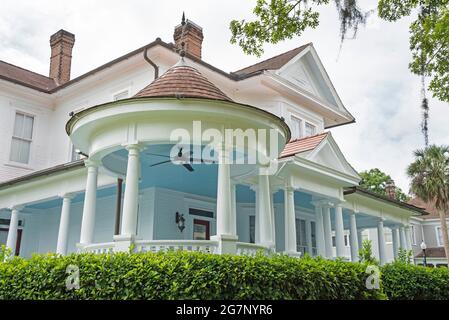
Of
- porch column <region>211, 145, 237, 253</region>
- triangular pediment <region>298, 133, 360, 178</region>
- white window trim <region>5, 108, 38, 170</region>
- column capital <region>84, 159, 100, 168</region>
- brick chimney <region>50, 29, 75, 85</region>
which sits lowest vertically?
porch column <region>211, 145, 237, 253</region>

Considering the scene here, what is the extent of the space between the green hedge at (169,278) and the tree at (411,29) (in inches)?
145

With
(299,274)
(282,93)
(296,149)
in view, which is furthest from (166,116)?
(282,93)

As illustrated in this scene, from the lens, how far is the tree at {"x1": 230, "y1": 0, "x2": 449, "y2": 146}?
8984 millimetres

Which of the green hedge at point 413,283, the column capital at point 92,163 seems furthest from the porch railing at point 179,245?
the green hedge at point 413,283

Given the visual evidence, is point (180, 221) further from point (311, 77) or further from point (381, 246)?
point (381, 246)

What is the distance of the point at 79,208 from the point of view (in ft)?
54.5

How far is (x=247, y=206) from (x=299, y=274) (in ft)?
31.1

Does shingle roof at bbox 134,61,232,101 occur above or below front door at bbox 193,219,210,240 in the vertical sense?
above

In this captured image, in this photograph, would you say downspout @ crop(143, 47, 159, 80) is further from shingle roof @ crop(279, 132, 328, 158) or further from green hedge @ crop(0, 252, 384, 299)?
green hedge @ crop(0, 252, 384, 299)

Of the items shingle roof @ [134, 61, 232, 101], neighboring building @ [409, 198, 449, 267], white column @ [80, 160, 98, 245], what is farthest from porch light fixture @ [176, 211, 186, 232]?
neighboring building @ [409, 198, 449, 267]

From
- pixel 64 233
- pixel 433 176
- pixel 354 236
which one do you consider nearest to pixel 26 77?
pixel 64 233

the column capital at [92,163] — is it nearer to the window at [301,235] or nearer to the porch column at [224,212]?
the porch column at [224,212]

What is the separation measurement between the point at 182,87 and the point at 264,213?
3.34 metres

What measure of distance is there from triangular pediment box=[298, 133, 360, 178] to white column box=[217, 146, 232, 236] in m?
4.48
